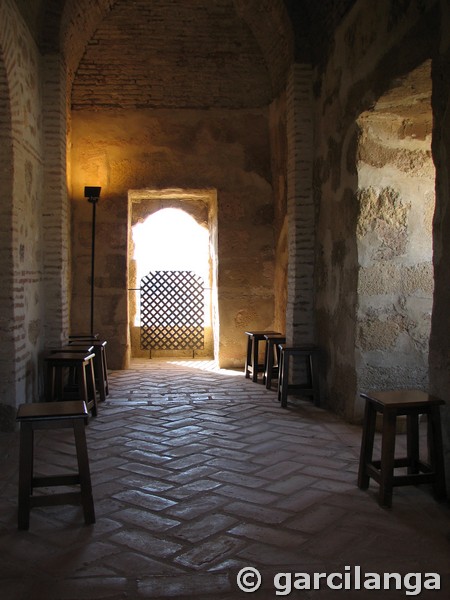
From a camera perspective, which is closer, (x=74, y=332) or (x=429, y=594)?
(x=429, y=594)

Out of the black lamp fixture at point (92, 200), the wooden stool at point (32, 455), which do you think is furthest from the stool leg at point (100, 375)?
the wooden stool at point (32, 455)

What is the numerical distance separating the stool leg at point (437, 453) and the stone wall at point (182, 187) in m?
4.71

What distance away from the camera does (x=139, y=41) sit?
7.25 metres

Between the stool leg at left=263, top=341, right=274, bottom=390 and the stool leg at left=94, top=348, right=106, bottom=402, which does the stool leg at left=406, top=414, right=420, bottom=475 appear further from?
the stool leg at left=94, top=348, right=106, bottom=402

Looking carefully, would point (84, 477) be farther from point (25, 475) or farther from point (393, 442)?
point (393, 442)

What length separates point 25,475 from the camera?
275 cm

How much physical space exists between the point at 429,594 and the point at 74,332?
606cm

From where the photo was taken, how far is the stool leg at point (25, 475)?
270cm

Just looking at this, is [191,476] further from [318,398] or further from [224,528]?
[318,398]

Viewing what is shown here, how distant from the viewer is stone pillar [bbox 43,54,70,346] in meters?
5.63

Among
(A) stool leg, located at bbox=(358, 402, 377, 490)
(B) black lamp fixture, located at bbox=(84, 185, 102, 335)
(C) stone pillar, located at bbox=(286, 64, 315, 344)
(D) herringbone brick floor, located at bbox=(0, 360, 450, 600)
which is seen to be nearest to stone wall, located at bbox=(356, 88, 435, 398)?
(D) herringbone brick floor, located at bbox=(0, 360, 450, 600)

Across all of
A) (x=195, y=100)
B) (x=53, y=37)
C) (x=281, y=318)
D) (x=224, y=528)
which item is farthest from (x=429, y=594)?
(x=195, y=100)

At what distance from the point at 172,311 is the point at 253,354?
2.65 meters

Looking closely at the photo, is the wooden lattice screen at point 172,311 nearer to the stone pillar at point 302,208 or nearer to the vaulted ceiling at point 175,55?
the vaulted ceiling at point 175,55
